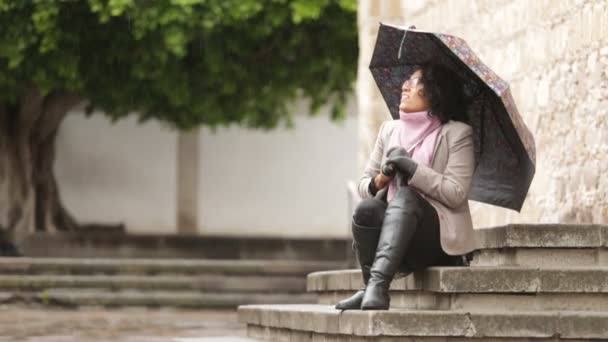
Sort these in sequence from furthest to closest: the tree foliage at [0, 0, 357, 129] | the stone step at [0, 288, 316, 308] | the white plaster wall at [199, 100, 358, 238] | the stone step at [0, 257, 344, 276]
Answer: the white plaster wall at [199, 100, 358, 238]
the tree foliage at [0, 0, 357, 129]
the stone step at [0, 257, 344, 276]
the stone step at [0, 288, 316, 308]

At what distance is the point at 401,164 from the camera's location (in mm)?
7684

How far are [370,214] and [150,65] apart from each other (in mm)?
12243

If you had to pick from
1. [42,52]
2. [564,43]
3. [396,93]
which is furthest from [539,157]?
[42,52]

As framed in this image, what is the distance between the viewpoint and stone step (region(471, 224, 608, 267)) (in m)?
8.37

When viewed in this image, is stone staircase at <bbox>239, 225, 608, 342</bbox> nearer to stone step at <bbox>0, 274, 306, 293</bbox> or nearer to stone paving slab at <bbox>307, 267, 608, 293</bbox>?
stone paving slab at <bbox>307, 267, 608, 293</bbox>

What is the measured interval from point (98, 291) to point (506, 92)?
10.3 metres

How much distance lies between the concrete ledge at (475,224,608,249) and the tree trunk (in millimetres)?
13124

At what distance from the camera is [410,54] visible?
8.09m

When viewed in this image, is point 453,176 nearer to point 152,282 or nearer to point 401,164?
point 401,164

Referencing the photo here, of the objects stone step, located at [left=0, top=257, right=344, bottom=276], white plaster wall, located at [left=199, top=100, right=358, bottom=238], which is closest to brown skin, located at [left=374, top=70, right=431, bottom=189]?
stone step, located at [left=0, top=257, right=344, bottom=276]

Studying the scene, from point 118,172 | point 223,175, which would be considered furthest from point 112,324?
point 223,175

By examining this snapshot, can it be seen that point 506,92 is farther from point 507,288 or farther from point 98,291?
point 98,291

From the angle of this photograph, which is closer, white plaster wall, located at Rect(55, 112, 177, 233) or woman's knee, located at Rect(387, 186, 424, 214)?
woman's knee, located at Rect(387, 186, 424, 214)

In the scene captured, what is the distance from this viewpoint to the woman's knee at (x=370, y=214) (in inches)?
306
